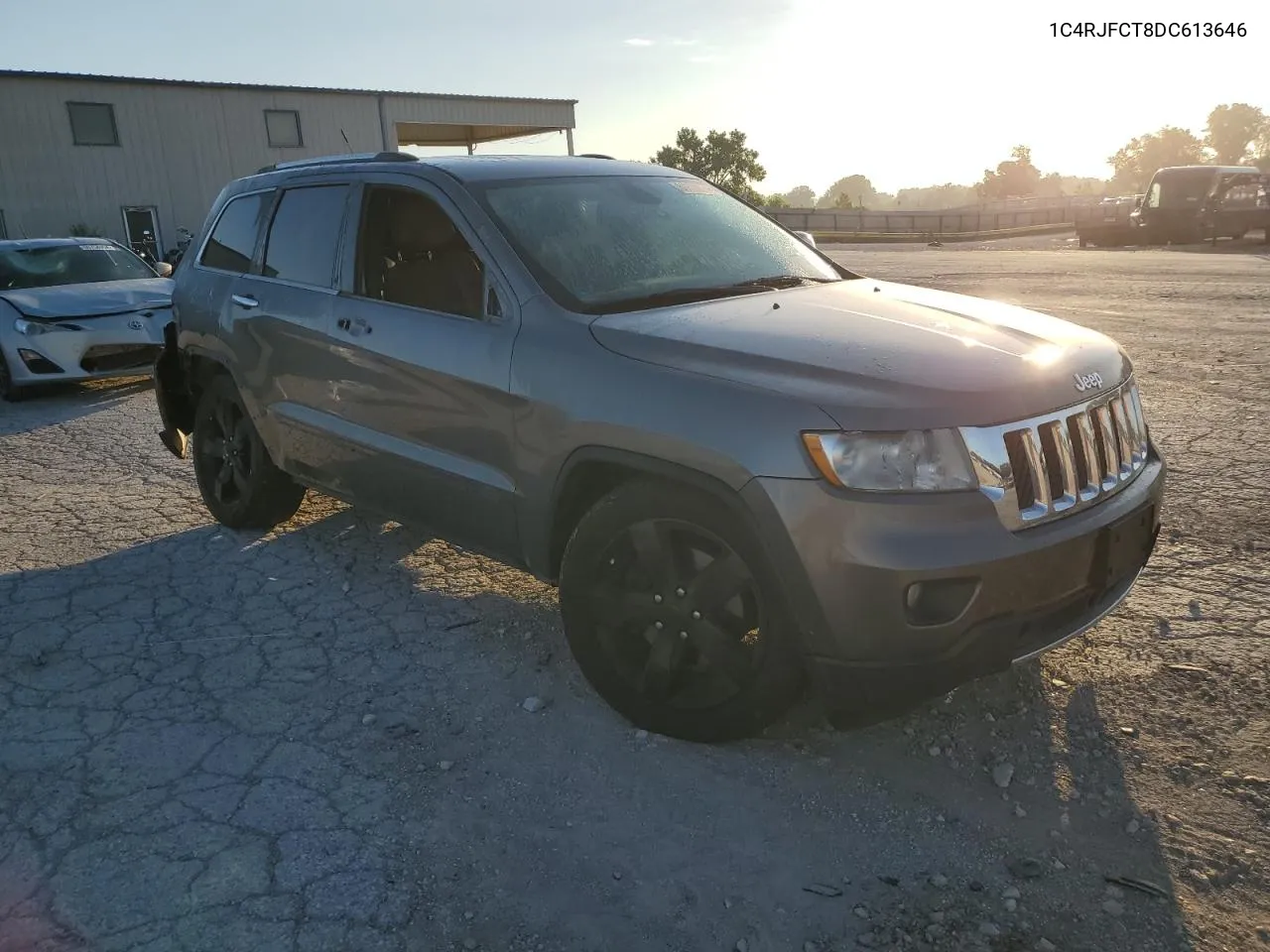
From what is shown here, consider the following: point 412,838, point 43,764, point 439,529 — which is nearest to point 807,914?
point 412,838

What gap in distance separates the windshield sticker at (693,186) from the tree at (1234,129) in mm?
178822

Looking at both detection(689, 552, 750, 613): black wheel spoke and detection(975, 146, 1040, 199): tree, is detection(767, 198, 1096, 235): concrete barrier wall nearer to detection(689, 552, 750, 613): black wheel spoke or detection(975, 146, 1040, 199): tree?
detection(689, 552, 750, 613): black wheel spoke

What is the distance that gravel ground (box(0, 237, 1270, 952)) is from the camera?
2.39 metres

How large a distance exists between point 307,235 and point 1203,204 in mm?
24298

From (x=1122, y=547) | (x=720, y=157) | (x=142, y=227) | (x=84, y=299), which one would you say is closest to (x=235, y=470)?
(x=1122, y=547)

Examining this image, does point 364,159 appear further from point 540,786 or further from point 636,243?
point 540,786

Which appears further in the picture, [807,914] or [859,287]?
[859,287]

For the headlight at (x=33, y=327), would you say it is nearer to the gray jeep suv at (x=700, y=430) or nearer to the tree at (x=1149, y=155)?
the gray jeep suv at (x=700, y=430)

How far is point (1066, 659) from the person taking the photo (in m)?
3.52

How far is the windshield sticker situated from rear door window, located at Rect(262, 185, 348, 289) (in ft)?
4.77

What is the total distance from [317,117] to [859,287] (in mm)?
33847

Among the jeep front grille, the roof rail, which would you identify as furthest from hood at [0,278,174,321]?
the jeep front grille

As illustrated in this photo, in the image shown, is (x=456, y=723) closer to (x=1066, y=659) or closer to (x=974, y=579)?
(x=974, y=579)

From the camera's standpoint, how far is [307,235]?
451cm
